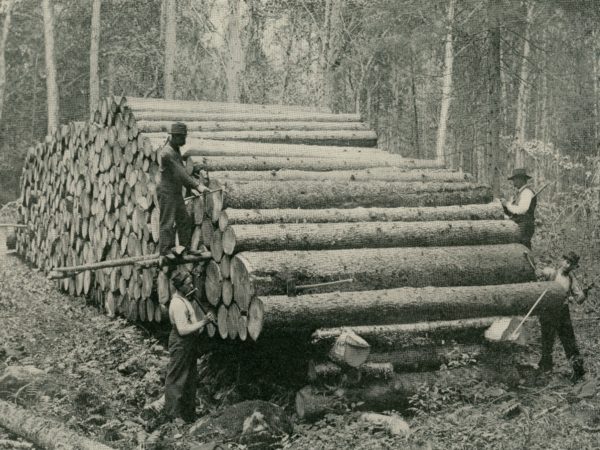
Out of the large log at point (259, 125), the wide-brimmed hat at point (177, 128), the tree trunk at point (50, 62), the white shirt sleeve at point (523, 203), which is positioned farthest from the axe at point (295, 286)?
the tree trunk at point (50, 62)

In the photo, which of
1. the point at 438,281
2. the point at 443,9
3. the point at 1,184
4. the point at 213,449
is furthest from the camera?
the point at 1,184

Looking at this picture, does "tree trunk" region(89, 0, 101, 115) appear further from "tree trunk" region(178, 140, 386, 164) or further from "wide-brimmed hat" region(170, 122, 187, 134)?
"wide-brimmed hat" region(170, 122, 187, 134)

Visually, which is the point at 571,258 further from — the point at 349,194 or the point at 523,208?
the point at 349,194

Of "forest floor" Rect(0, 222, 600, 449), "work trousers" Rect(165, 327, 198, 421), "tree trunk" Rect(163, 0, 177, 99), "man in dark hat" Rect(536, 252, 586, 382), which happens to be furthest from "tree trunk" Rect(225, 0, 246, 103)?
"work trousers" Rect(165, 327, 198, 421)

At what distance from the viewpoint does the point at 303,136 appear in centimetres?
1206

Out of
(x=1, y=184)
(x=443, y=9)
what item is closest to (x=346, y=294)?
(x=443, y=9)

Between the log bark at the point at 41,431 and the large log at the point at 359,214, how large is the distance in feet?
8.87

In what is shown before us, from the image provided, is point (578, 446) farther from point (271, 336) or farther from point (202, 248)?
point (202, 248)

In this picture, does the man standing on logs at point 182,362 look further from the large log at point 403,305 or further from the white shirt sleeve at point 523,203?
the white shirt sleeve at point 523,203

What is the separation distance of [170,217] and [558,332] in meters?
4.86

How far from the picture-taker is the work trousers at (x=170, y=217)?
8711 millimetres

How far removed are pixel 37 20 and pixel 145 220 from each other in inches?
1228

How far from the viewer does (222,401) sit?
28.2 feet

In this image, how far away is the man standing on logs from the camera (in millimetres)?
7875
